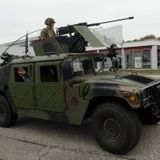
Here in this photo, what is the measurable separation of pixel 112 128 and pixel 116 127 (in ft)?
0.27

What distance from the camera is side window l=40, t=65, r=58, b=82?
5.48m

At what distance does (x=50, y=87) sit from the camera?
5551mm

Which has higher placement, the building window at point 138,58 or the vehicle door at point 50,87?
the vehicle door at point 50,87

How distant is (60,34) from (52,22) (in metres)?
0.35

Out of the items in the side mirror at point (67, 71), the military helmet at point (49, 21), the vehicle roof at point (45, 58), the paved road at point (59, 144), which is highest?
the military helmet at point (49, 21)

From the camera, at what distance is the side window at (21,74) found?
6.05 meters

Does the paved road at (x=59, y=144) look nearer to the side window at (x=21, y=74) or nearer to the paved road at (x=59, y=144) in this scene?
the paved road at (x=59, y=144)

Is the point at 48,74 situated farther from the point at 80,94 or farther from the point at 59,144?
the point at 59,144

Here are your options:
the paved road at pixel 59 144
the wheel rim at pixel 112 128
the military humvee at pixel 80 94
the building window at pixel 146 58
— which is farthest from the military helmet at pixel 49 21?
the building window at pixel 146 58

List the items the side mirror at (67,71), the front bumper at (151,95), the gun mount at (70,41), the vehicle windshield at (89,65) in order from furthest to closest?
the gun mount at (70,41) < the vehicle windshield at (89,65) < the side mirror at (67,71) < the front bumper at (151,95)

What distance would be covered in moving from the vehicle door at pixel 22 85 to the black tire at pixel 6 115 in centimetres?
37

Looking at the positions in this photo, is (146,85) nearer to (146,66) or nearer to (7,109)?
(7,109)

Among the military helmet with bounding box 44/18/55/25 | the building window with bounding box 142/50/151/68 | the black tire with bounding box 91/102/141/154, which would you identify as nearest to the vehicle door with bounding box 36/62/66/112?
the black tire with bounding box 91/102/141/154

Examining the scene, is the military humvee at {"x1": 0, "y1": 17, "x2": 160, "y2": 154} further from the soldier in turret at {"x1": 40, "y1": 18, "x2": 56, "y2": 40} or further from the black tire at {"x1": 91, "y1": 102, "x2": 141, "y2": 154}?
the soldier in turret at {"x1": 40, "y1": 18, "x2": 56, "y2": 40}
